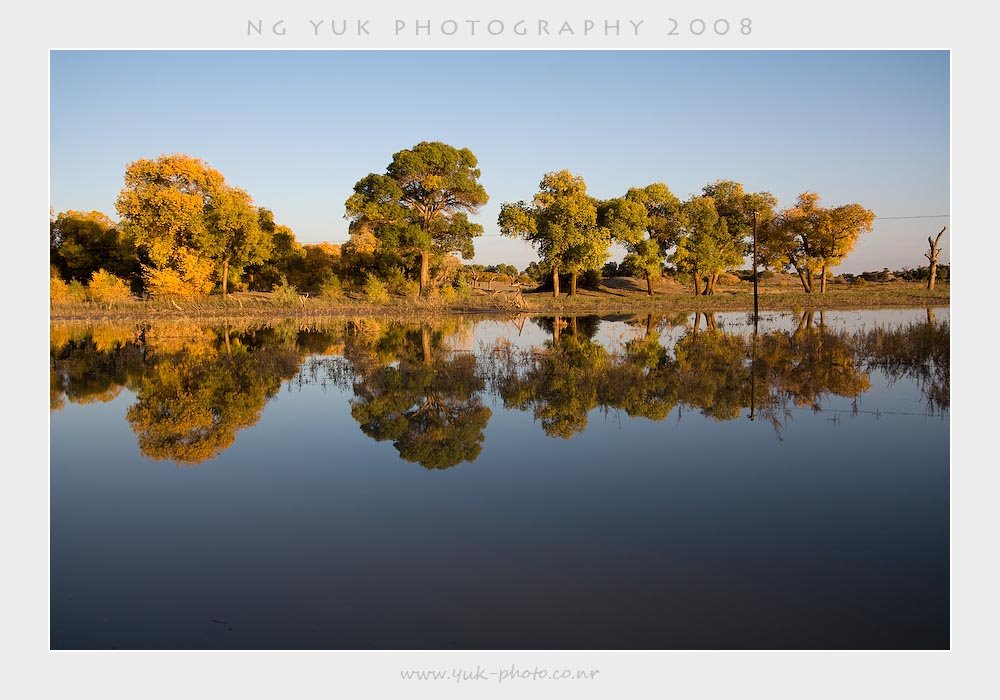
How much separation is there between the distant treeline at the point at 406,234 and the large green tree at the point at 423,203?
0.10 m

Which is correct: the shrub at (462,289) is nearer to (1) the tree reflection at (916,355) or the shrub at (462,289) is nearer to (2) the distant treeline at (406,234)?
(2) the distant treeline at (406,234)

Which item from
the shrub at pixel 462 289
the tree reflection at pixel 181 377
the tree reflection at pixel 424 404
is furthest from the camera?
the shrub at pixel 462 289

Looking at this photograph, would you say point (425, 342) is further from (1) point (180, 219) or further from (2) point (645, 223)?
(2) point (645, 223)

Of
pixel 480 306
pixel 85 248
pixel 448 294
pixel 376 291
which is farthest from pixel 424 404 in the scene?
pixel 85 248

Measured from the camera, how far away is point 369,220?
53562 mm

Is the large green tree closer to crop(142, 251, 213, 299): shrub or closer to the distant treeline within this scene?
the distant treeline

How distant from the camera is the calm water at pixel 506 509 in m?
6.30

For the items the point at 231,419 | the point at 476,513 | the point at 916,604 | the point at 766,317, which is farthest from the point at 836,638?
the point at 766,317

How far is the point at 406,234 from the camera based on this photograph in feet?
173

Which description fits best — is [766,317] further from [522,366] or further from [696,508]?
[696,508]

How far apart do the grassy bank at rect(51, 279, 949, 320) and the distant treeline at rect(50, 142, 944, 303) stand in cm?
178

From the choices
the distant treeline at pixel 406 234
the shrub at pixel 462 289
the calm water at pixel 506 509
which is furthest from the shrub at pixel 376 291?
the calm water at pixel 506 509

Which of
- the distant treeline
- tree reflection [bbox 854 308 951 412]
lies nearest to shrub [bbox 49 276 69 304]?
the distant treeline

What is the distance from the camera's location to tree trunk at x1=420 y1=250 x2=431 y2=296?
5431 cm
